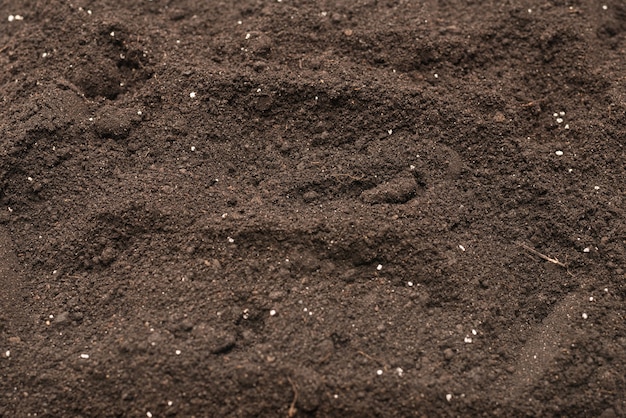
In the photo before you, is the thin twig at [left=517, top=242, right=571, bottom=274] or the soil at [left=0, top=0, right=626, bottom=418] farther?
the thin twig at [left=517, top=242, right=571, bottom=274]

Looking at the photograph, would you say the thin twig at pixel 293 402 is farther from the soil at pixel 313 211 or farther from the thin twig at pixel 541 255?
the thin twig at pixel 541 255

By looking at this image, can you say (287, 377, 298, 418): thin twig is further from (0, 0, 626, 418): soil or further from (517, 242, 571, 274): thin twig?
(517, 242, 571, 274): thin twig

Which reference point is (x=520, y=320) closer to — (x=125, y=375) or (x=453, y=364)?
(x=453, y=364)

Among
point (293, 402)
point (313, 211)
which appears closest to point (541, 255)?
point (313, 211)

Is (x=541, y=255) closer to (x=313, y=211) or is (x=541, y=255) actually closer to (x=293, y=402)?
(x=313, y=211)

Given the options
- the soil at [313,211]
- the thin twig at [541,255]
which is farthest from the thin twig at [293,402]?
the thin twig at [541,255]

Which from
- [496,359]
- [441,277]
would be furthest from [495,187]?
[496,359]

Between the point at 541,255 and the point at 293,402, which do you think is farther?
the point at 541,255

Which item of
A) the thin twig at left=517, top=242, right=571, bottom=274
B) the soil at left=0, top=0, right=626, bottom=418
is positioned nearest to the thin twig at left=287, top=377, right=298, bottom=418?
the soil at left=0, top=0, right=626, bottom=418
